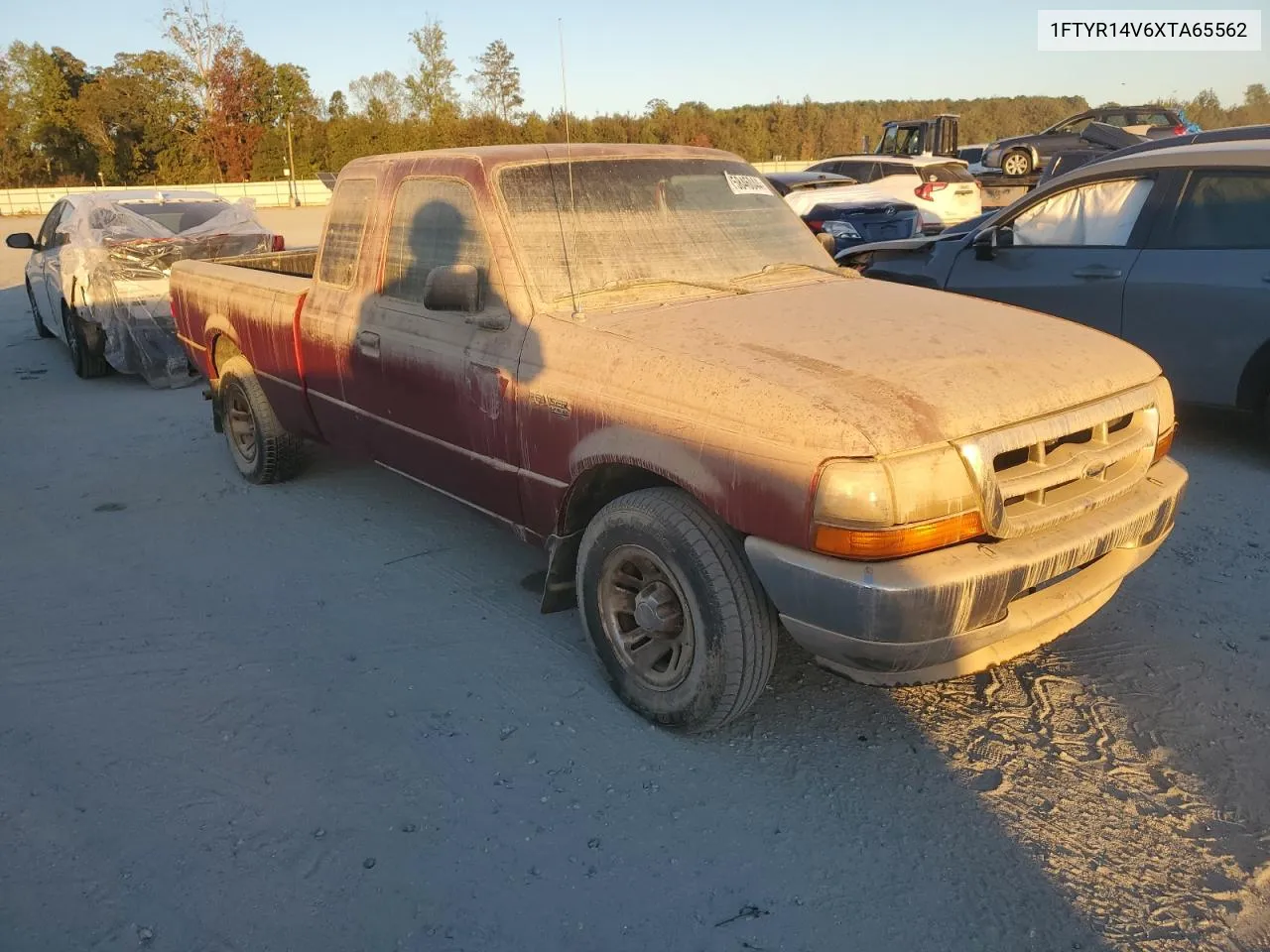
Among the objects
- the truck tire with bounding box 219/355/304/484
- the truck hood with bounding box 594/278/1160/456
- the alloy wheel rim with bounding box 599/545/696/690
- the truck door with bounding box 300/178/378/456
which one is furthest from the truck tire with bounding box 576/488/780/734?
the truck tire with bounding box 219/355/304/484

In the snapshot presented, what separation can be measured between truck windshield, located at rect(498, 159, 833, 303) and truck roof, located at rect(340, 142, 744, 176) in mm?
41

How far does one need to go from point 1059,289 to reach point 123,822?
585 centimetres

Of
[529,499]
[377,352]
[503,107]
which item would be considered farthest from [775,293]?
[503,107]

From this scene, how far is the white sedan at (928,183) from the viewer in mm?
14703

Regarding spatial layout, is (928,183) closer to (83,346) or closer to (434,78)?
(83,346)

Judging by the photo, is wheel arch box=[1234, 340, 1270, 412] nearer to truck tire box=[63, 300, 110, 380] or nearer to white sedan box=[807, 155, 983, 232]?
white sedan box=[807, 155, 983, 232]

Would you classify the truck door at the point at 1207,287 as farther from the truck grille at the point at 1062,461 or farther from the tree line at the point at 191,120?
the tree line at the point at 191,120

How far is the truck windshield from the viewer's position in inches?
142

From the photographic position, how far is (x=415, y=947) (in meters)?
2.35

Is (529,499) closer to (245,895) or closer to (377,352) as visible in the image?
(377,352)

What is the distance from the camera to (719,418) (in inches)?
108

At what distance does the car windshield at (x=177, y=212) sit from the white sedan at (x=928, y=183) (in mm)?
9643

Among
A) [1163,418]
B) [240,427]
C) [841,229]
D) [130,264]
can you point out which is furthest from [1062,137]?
[1163,418]

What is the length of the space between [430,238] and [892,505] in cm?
241
